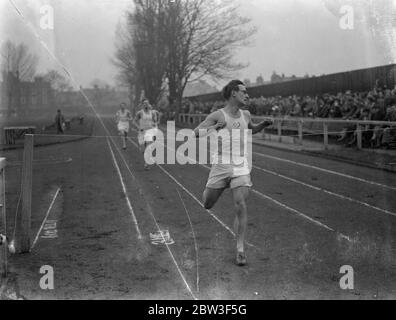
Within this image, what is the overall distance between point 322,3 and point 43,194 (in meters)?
5.80

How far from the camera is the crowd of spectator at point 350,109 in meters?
14.2

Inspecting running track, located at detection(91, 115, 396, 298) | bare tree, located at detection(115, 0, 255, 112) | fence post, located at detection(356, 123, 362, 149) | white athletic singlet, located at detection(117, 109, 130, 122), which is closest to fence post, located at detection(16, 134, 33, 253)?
running track, located at detection(91, 115, 396, 298)

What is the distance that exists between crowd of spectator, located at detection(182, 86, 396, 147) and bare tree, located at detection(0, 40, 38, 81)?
20.0 ft

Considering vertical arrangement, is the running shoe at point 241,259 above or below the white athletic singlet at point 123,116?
below

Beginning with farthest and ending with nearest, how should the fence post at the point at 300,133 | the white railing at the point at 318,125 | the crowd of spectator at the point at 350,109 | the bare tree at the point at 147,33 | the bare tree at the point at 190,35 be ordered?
1. the bare tree at the point at 147,33
2. the fence post at the point at 300,133
3. the white railing at the point at 318,125
4. the crowd of spectator at the point at 350,109
5. the bare tree at the point at 190,35

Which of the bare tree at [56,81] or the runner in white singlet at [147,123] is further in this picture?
the runner in white singlet at [147,123]

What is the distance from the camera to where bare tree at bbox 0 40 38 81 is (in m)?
10.6

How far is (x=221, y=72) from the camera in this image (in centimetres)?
1736

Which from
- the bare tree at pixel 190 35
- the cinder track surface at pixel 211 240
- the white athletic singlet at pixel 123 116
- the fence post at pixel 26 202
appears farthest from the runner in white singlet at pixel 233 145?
the white athletic singlet at pixel 123 116

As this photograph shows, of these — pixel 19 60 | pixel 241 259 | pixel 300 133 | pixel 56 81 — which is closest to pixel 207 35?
pixel 300 133

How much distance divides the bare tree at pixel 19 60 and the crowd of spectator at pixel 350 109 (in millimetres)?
6107

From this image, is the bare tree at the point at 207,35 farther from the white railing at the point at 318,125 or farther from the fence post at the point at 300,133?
the fence post at the point at 300,133

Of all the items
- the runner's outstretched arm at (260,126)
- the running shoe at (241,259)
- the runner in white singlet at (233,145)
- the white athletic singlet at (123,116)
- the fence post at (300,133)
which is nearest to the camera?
the running shoe at (241,259)
